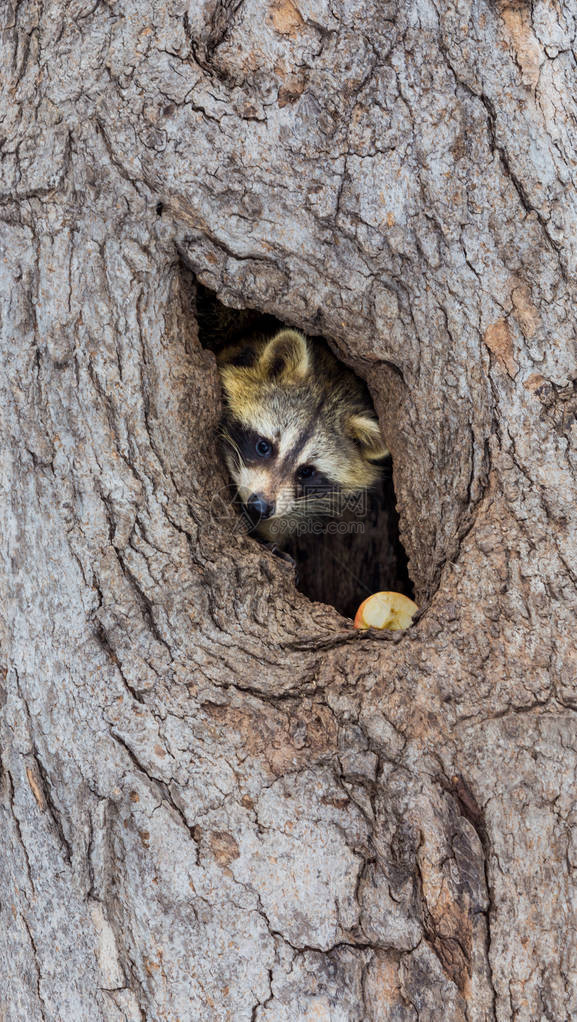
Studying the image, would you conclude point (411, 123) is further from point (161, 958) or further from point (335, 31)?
point (161, 958)

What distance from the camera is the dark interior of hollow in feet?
13.5

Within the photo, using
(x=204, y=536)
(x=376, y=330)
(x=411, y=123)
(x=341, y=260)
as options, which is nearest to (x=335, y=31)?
(x=411, y=123)

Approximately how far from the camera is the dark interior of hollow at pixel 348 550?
4117 mm

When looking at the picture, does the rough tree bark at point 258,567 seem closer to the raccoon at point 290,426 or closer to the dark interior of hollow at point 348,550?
the raccoon at point 290,426

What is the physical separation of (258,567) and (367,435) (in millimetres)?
1437

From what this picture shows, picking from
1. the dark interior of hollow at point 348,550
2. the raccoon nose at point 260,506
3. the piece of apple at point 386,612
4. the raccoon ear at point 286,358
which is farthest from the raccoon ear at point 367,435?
the piece of apple at point 386,612

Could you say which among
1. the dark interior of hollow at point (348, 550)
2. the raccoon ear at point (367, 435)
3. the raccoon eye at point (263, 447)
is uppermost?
the raccoon ear at point (367, 435)

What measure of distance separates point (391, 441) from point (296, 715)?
3.76 feet

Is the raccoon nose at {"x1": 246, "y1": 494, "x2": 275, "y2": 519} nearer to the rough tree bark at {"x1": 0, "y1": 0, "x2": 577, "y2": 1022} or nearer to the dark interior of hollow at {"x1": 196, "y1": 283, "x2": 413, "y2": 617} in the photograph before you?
the dark interior of hollow at {"x1": 196, "y1": 283, "x2": 413, "y2": 617}

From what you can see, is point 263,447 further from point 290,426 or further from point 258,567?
point 258,567

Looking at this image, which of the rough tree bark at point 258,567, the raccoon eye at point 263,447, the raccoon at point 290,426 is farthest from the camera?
the raccoon eye at point 263,447
